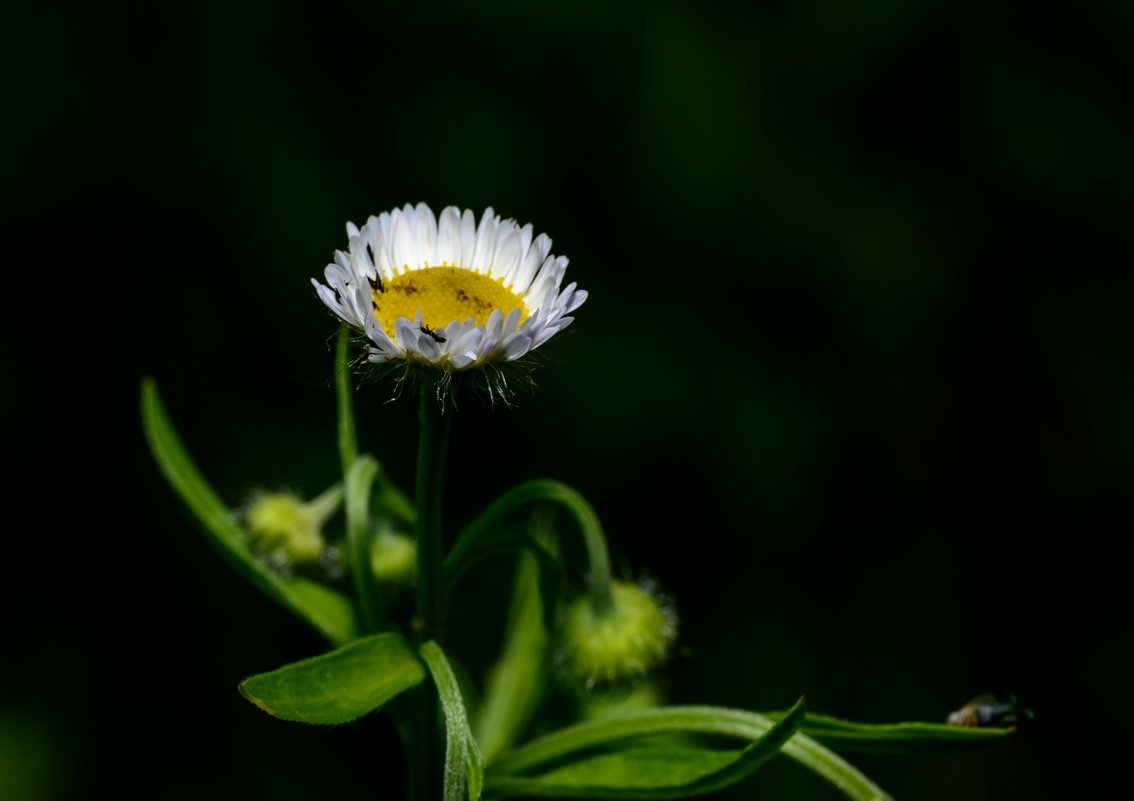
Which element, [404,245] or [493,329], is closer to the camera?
[493,329]

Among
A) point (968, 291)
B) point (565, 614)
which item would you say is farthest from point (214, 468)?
point (968, 291)

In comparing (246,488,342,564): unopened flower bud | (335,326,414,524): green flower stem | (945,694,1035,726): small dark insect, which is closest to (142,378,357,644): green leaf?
(246,488,342,564): unopened flower bud

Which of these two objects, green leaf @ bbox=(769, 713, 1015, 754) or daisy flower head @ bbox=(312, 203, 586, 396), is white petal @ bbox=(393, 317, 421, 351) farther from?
green leaf @ bbox=(769, 713, 1015, 754)

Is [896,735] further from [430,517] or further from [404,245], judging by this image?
[404,245]

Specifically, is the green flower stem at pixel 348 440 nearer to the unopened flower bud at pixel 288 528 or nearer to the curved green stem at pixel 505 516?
the unopened flower bud at pixel 288 528

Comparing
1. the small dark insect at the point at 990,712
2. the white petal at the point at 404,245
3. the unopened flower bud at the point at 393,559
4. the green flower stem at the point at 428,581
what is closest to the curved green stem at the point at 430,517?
the green flower stem at the point at 428,581

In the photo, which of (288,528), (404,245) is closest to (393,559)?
(288,528)

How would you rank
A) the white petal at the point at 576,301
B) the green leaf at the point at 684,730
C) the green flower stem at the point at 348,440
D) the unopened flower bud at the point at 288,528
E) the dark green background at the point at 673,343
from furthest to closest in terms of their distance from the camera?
the dark green background at the point at 673,343 < the unopened flower bud at the point at 288,528 < the green flower stem at the point at 348,440 < the green leaf at the point at 684,730 < the white petal at the point at 576,301
